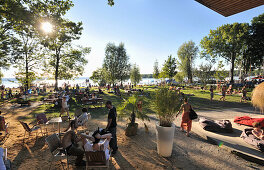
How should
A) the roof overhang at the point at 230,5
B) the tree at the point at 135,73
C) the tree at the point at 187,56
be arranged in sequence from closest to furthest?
the roof overhang at the point at 230,5 < the tree at the point at 135,73 < the tree at the point at 187,56

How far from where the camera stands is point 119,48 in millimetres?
42469

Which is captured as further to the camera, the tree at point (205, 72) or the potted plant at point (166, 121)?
the tree at point (205, 72)

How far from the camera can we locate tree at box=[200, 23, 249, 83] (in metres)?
28.3

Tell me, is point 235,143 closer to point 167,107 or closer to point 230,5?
point 167,107

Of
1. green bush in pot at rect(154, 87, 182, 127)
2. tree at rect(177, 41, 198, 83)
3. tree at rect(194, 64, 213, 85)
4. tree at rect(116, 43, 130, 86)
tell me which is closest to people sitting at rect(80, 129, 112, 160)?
green bush in pot at rect(154, 87, 182, 127)

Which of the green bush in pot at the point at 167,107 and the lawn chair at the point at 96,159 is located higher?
the green bush in pot at the point at 167,107

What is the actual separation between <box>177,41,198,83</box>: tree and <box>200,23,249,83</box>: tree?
18.2m

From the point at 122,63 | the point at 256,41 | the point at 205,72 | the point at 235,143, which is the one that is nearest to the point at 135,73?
the point at 122,63

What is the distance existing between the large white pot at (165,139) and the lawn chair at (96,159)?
1.88m

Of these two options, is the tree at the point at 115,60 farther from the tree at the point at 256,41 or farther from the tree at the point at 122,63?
the tree at the point at 256,41

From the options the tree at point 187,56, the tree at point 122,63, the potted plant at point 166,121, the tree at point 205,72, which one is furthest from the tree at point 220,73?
the potted plant at point 166,121

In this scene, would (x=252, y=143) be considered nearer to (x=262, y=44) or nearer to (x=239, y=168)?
(x=239, y=168)

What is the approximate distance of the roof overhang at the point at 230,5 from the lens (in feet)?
9.16

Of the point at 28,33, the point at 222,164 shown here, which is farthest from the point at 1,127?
the point at 222,164
